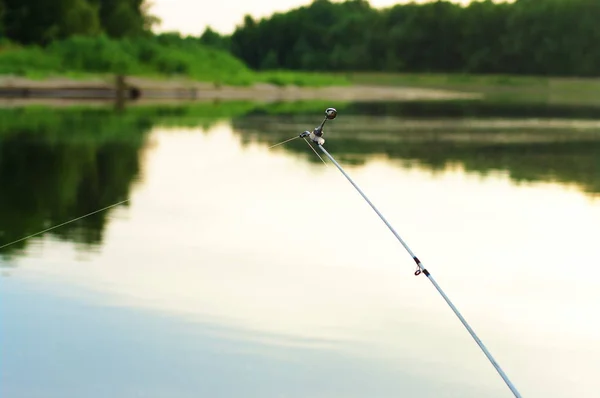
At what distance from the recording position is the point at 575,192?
1738 cm

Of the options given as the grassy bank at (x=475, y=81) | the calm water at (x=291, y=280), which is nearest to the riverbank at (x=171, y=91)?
the calm water at (x=291, y=280)

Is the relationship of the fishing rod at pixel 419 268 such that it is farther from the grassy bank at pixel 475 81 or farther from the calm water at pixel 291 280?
the grassy bank at pixel 475 81

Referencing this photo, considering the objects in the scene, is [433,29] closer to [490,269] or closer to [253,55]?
[253,55]

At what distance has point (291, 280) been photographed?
10023 millimetres

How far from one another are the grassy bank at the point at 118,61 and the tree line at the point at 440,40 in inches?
2163

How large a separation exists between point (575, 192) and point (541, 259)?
6.31m

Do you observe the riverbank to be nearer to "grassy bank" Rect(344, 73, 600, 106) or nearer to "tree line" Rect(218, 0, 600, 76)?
"grassy bank" Rect(344, 73, 600, 106)

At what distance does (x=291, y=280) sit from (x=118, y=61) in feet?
170

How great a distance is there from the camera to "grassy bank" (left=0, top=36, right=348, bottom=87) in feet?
186

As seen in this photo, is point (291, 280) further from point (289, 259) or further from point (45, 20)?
point (45, 20)

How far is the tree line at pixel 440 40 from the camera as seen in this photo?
Result: 118 m

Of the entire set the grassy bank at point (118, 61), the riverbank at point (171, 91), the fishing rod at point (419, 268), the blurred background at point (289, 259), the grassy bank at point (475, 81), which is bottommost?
the grassy bank at point (475, 81)

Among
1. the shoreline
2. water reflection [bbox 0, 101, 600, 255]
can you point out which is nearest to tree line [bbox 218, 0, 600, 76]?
the shoreline

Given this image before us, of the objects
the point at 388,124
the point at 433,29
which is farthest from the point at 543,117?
the point at 433,29
